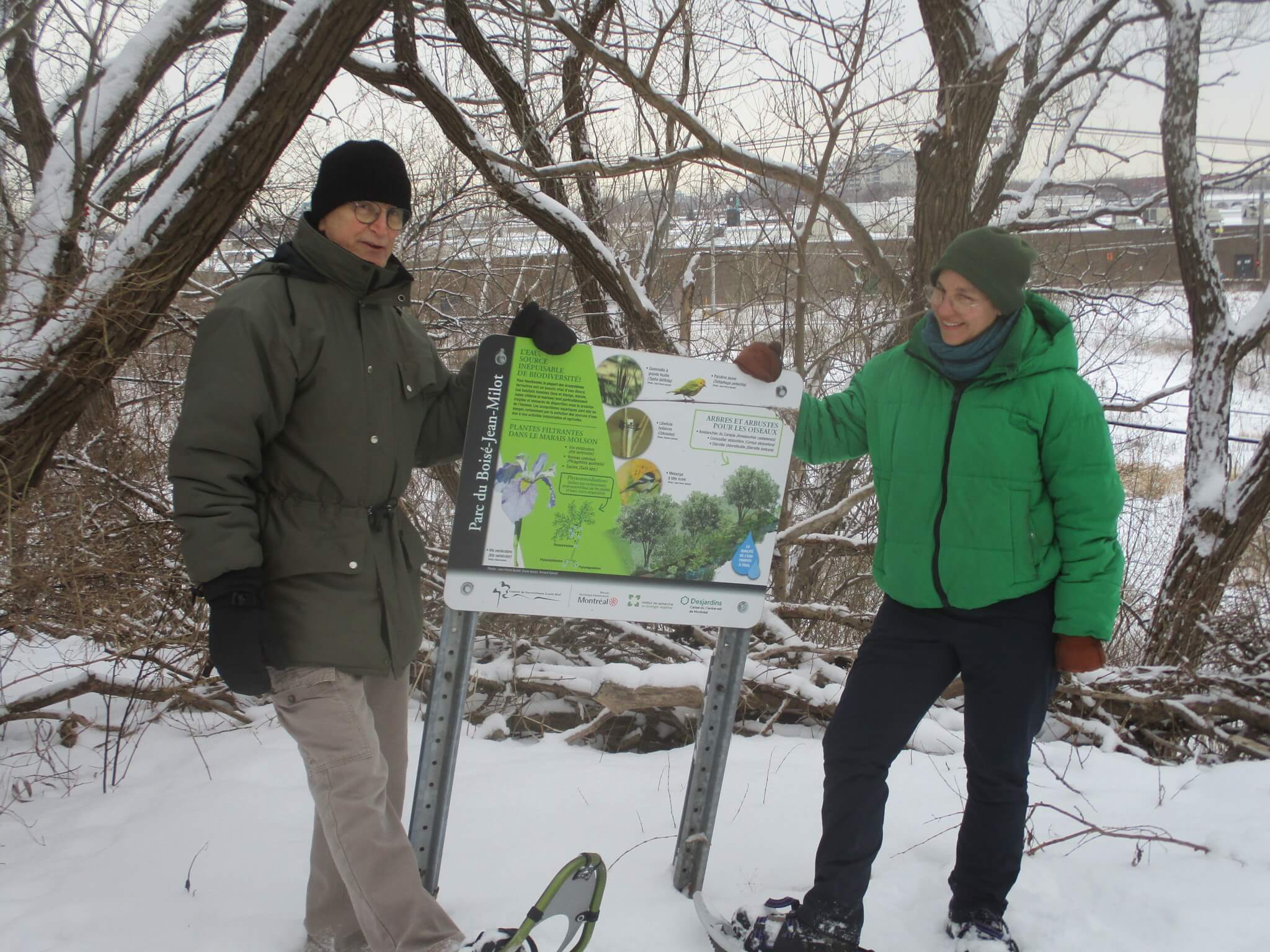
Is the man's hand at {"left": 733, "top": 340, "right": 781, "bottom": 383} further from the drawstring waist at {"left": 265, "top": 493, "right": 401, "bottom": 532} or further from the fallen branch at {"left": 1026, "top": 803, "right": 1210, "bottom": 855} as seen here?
the fallen branch at {"left": 1026, "top": 803, "right": 1210, "bottom": 855}

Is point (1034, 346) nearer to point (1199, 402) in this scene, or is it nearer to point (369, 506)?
point (369, 506)

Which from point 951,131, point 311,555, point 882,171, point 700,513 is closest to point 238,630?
point 311,555

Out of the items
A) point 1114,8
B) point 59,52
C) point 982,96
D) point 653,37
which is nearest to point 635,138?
point 653,37

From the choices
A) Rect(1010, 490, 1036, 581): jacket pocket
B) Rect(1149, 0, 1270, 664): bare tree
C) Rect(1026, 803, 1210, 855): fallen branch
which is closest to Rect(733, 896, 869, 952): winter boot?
Rect(1026, 803, 1210, 855): fallen branch

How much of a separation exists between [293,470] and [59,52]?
3.43 m

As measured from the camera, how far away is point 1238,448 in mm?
12352

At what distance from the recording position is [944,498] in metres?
2.23

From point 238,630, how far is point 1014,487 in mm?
1778

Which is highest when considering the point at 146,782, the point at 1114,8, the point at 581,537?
the point at 1114,8

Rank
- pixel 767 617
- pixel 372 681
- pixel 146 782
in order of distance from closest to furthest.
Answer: pixel 372 681 < pixel 146 782 < pixel 767 617

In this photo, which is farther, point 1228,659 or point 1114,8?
point 1114,8

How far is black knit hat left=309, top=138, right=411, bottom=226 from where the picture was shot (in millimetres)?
1996

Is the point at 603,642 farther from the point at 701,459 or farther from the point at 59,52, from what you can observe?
the point at 59,52

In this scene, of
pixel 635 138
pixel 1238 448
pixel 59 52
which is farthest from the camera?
pixel 1238 448
